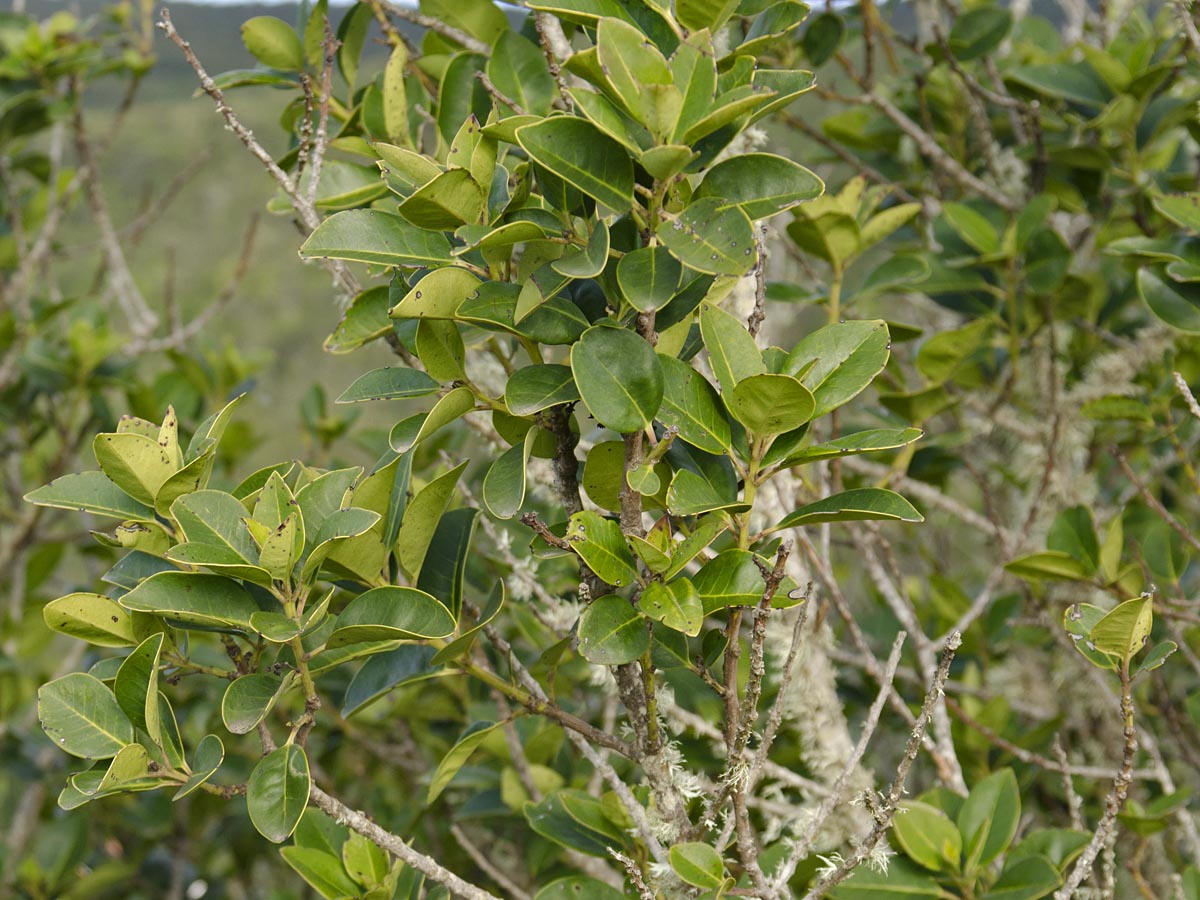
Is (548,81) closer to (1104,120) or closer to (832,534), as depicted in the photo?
(1104,120)

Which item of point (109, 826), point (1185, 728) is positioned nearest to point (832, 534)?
point (1185, 728)

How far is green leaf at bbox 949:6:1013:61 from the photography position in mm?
1619

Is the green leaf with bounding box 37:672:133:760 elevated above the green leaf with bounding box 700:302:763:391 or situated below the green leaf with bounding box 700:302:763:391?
below

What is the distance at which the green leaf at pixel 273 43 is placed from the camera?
43.9 inches

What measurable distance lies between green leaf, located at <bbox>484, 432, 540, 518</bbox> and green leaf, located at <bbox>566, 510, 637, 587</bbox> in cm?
5

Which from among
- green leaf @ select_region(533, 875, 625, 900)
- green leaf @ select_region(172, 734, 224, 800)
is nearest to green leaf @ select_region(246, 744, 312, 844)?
green leaf @ select_region(172, 734, 224, 800)

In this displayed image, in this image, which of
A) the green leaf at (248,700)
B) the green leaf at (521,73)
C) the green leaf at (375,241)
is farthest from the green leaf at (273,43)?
the green leaf at (248,700)

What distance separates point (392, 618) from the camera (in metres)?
0.75

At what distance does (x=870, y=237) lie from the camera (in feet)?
4.38

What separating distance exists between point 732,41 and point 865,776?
0.92m

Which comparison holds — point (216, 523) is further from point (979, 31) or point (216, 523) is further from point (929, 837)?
point (979, 31)

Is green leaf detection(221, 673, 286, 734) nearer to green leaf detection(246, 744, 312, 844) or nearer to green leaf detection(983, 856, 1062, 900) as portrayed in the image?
green leaf detection(246, 744, 312, 844)

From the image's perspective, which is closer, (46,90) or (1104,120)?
(1104,120)

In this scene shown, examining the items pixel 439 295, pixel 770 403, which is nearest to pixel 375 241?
pixel 439 295
